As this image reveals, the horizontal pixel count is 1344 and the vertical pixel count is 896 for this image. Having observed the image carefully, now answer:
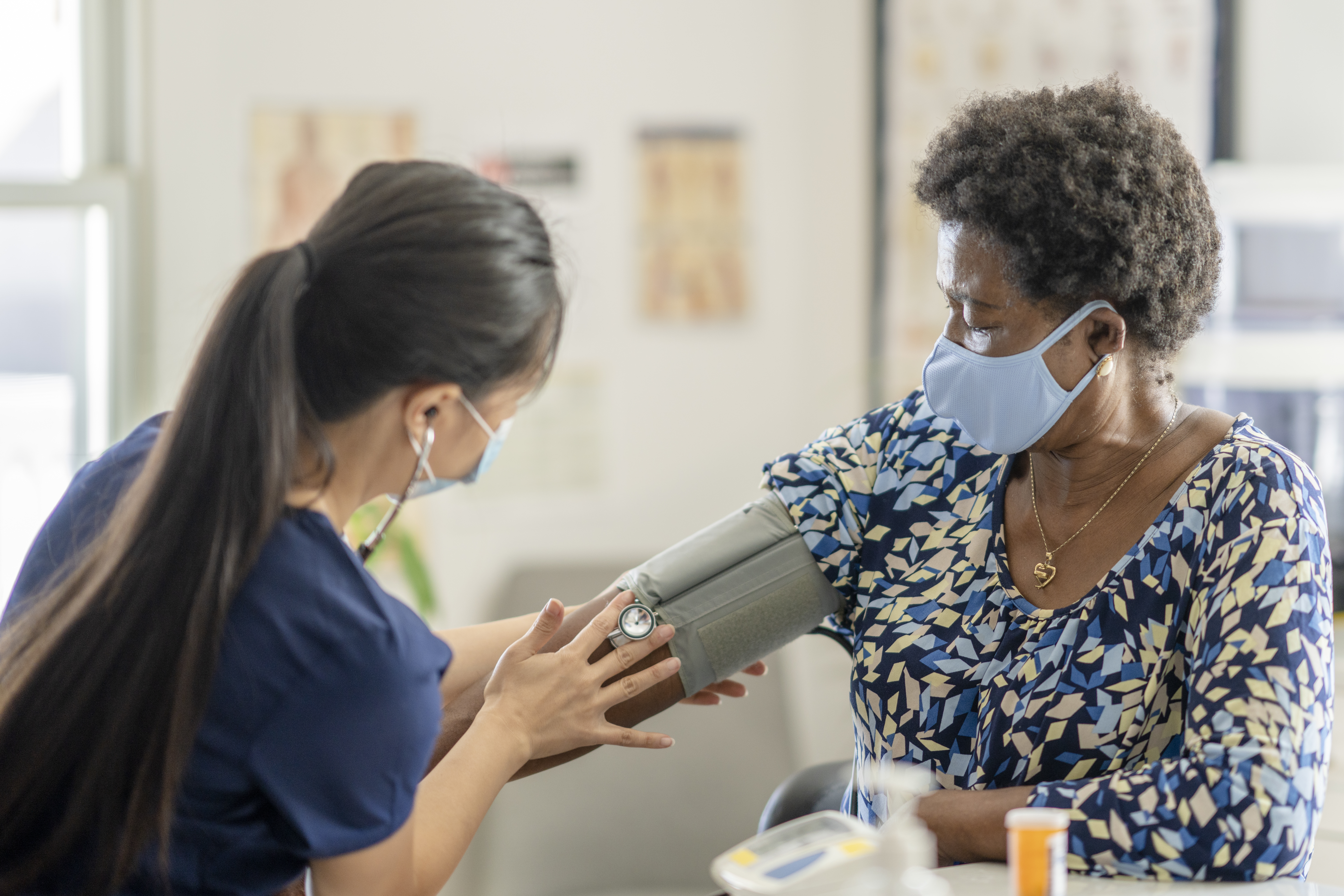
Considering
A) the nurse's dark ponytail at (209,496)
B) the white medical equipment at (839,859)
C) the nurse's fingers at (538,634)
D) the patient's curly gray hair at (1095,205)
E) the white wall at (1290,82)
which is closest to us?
the white medical equipment at (839,859)

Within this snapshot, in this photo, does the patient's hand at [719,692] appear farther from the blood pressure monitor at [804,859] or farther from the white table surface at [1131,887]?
the blood pressure monitor at [804,859]

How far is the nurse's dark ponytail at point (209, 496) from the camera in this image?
34.9 inches

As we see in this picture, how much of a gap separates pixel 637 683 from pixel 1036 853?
614 mm

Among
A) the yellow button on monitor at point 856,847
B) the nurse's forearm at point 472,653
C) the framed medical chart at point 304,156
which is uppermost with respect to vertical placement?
the framed medical chart at point 304,156

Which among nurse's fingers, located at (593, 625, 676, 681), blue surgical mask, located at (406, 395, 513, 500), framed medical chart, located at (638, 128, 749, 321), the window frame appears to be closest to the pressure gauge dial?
nurse's fingers, located at (593, 625, 676, 681)

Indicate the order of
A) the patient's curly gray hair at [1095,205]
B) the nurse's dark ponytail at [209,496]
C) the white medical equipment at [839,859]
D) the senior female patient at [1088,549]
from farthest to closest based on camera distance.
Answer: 1. the patient's curly gray hair at [1095,205]
2. the senior female patient at [1088,549]
3. the nurse's dark ponytail at [209,496]
4. the white medical equipment at [839,859]

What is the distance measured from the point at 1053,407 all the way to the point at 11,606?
1.04 meters

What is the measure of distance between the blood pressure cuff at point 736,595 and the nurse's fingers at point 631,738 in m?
0.08

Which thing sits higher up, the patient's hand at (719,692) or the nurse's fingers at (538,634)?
the nurse's fingers at (538,634)

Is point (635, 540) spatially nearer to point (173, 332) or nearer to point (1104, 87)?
point (173, 332)

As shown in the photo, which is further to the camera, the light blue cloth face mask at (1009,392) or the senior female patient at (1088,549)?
the light blue cloth face mask at (1009,392)

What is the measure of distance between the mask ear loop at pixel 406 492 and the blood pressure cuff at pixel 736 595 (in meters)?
0.33

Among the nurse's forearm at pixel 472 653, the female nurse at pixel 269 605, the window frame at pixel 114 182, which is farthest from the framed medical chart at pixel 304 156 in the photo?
the female nurse at pixel 269 605

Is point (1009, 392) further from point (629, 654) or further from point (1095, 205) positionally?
point (629, 654)
